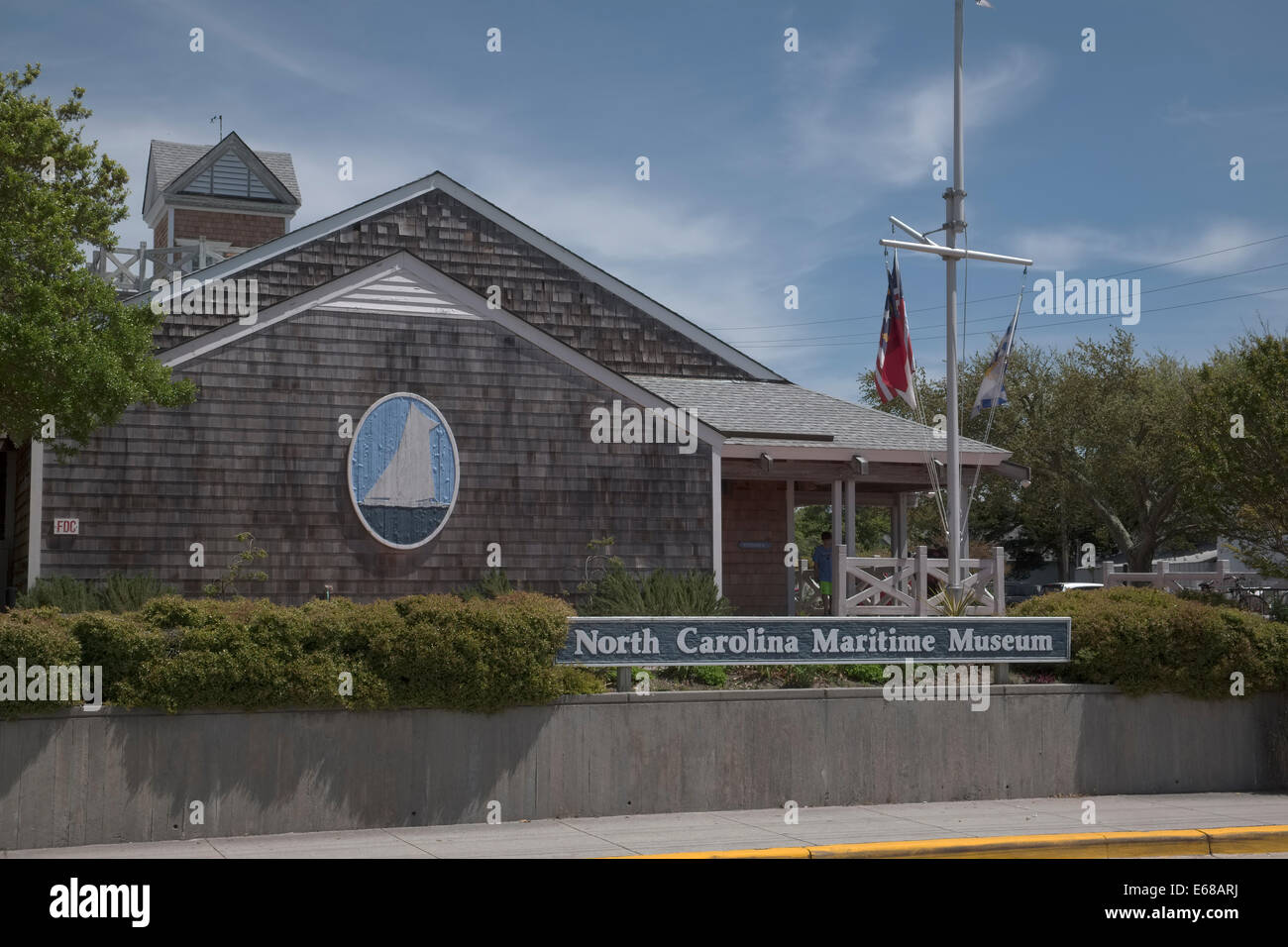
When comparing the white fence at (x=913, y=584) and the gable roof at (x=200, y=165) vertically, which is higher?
the gable roof at (x=200, y=165)

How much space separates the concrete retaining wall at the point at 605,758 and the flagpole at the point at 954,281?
2.71 meters

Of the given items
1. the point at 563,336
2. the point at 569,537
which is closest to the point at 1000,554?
the point at 569,537

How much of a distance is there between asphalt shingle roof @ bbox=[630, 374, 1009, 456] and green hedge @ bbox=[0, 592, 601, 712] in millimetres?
7331

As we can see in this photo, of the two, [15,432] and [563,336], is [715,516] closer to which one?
[563,336]

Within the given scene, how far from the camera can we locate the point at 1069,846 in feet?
35.1

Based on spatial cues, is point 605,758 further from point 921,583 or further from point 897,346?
point 897,346

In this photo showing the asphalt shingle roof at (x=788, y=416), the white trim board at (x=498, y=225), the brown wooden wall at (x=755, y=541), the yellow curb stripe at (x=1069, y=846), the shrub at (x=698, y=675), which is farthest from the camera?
the brown wooden wall at (x=755, y=541)

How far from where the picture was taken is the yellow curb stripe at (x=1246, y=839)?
1109 cm

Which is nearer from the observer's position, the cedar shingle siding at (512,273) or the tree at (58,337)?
Answer: the tree at (58,337)

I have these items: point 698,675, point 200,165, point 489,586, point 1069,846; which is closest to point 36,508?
point 489,586

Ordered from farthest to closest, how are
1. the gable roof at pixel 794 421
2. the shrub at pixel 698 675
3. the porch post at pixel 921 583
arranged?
the gable roof at pixel 794 421 < the porch post at pixel 921 583 < the shrub at pixel 698 675

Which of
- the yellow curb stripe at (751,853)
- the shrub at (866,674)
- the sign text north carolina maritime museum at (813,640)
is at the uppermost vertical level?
the sign text north carolina maritime museum at (813,640)

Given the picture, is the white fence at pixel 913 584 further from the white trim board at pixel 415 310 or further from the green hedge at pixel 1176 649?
the white trim board at pixel 415 310

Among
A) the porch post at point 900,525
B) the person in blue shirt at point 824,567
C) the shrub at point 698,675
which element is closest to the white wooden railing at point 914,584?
the person in blue shirt at point 824,567
